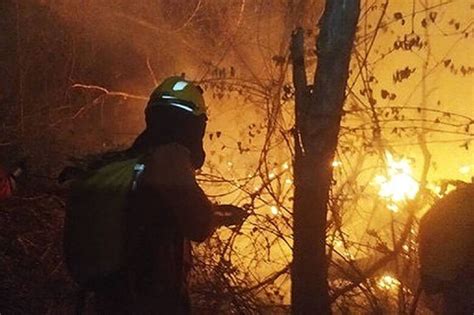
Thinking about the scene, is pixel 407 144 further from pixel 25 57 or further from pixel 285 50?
pixel 25 57

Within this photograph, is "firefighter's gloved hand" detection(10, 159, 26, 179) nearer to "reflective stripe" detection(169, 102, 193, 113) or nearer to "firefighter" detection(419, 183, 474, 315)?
"reflective stripe" detection(169, 102, 193, 113)

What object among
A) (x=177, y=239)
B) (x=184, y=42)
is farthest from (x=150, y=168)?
(x=184, y=42)

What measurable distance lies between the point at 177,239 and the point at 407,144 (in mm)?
4927

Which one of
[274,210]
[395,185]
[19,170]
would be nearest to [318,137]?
[274,210]

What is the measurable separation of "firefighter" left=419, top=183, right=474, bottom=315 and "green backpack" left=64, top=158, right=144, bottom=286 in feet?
5.22

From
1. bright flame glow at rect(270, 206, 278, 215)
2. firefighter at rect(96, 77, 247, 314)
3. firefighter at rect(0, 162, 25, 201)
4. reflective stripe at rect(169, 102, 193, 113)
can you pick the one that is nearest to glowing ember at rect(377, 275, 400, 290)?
bright flame glow at rect(270, 206, 278, 215)

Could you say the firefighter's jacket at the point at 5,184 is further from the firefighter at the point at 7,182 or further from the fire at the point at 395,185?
the fire at the point at 395,185

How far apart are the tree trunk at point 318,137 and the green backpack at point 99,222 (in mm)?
1222

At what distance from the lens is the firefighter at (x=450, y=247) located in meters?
3.72

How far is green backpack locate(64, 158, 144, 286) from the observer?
133 inches

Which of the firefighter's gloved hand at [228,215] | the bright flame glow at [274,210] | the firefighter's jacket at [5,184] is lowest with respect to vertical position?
the firefighter's gloved hand at [228,215]

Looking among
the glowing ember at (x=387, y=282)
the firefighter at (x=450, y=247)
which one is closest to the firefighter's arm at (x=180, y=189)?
the firefighter at (x=450, y=247)

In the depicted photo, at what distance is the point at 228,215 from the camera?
3949 mm

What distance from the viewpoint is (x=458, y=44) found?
902 centimetres
